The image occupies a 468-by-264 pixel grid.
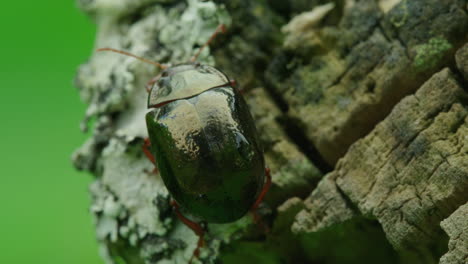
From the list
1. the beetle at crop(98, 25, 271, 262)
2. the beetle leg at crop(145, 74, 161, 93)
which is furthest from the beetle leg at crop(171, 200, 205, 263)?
the beetle leg at crop(145, 74, 161, 93)

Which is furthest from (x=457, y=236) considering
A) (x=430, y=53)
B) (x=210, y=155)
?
(x=210, y=155)

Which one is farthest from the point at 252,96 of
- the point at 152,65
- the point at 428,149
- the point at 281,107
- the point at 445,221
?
the point at 445,221

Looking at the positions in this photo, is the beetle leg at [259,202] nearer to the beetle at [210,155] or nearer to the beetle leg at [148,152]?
the beetle at [210,155]

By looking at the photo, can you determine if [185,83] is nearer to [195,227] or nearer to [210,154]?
[210,154]

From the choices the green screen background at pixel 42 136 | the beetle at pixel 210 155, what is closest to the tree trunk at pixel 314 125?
the beetle at pixel 210 155

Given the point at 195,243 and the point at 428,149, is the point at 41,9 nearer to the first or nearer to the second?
the point at 195,243

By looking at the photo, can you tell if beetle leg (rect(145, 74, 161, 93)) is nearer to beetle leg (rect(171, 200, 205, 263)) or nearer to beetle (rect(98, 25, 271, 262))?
beetle (rect(98, 25, 271, 262))
